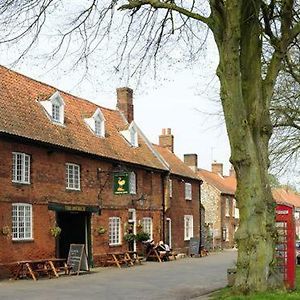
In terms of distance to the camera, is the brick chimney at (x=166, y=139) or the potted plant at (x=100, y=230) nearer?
the potted plant at (x=100, y=230)

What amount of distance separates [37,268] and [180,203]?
2032 cm

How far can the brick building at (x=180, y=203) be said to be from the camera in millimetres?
42562

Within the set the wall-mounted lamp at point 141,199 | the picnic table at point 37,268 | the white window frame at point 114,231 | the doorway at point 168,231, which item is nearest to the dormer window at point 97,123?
the wall-mounted lamp at point 141,199

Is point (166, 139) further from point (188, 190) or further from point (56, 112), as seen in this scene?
point (56, 112)

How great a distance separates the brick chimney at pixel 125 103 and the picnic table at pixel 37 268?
648 inches

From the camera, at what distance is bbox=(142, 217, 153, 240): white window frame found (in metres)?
37.7

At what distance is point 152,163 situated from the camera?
127 ft

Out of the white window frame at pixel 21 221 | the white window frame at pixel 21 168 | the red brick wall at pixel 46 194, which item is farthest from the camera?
the white window frame at pixel 21 168

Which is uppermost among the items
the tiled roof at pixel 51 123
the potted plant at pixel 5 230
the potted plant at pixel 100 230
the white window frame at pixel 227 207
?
the tiled roof at pixel 51 123

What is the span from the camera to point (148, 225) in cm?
3838

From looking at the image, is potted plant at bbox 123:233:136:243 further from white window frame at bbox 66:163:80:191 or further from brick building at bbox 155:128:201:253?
brick building at bbox 155:128:201:253

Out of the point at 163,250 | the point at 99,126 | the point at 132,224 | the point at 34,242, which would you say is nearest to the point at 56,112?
the point at 99,126

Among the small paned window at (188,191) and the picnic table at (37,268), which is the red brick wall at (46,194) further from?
the small paned window at (188,191)

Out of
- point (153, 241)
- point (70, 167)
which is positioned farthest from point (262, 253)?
point (153, 241)
